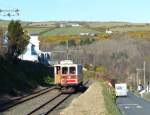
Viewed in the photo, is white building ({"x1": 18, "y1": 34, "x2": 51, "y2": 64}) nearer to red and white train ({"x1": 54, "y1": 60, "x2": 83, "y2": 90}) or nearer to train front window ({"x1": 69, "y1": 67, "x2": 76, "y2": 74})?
red and white train ({"x1": 54, "y1": 60, "x2": 83, "y2": 90})

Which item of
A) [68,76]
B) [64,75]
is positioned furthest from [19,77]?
[68,76]

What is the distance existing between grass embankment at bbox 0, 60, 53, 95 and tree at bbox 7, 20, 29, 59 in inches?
57.9

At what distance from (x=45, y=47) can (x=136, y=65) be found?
82.4 feet

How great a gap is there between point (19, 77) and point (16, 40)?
1290 cm

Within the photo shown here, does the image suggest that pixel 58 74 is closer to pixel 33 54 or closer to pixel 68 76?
pixel 68 76

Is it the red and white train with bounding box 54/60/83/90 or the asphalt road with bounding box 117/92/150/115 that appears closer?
the asphalt road with bounding box 117/92/150/115

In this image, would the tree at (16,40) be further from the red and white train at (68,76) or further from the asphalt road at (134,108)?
the asphalt road at (134,108)

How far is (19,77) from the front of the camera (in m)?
55.1

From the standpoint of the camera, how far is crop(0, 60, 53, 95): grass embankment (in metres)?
46.8

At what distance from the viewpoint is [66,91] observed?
49844mm

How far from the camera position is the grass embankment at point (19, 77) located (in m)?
46.8

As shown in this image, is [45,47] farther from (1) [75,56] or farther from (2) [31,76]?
(2) [31,76]

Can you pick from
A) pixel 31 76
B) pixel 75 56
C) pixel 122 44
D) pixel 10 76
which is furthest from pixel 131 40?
pixel 10 76

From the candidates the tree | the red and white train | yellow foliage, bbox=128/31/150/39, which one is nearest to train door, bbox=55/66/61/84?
the red and white train
